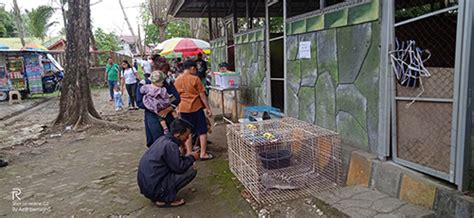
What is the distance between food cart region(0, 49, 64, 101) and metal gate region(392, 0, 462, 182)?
15.3m

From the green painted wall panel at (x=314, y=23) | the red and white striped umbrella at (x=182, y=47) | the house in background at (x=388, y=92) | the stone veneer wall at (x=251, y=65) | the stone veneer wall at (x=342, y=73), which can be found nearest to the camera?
the house in background at (x=388, y=92)

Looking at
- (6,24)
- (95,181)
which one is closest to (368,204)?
(95,181)

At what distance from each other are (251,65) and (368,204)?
14.5ft

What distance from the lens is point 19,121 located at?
32.2ft

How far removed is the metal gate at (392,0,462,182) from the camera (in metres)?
2.78

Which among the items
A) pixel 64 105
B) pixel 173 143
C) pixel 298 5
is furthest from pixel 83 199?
pixel 298 5

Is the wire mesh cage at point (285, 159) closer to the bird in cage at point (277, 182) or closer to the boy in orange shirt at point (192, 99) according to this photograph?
the bird in cage at point (277, 182)

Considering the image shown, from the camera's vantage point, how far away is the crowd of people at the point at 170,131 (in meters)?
3.63

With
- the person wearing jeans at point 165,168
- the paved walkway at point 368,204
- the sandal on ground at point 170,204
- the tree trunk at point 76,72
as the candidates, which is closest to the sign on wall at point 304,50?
the paved walkway at point 368,204

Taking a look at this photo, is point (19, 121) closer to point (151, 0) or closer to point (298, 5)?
point (298, 5)

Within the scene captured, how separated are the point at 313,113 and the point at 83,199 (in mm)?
3189

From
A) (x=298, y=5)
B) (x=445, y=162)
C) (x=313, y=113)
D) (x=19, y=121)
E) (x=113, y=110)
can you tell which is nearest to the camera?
(x=445, y=162)

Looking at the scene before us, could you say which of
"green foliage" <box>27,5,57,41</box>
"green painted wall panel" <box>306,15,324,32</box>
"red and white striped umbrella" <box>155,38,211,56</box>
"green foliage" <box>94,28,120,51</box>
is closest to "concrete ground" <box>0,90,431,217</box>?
"green painted wall panel" <box>306,15,324,32</box>

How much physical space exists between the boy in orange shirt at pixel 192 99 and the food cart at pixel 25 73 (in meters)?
12.2
